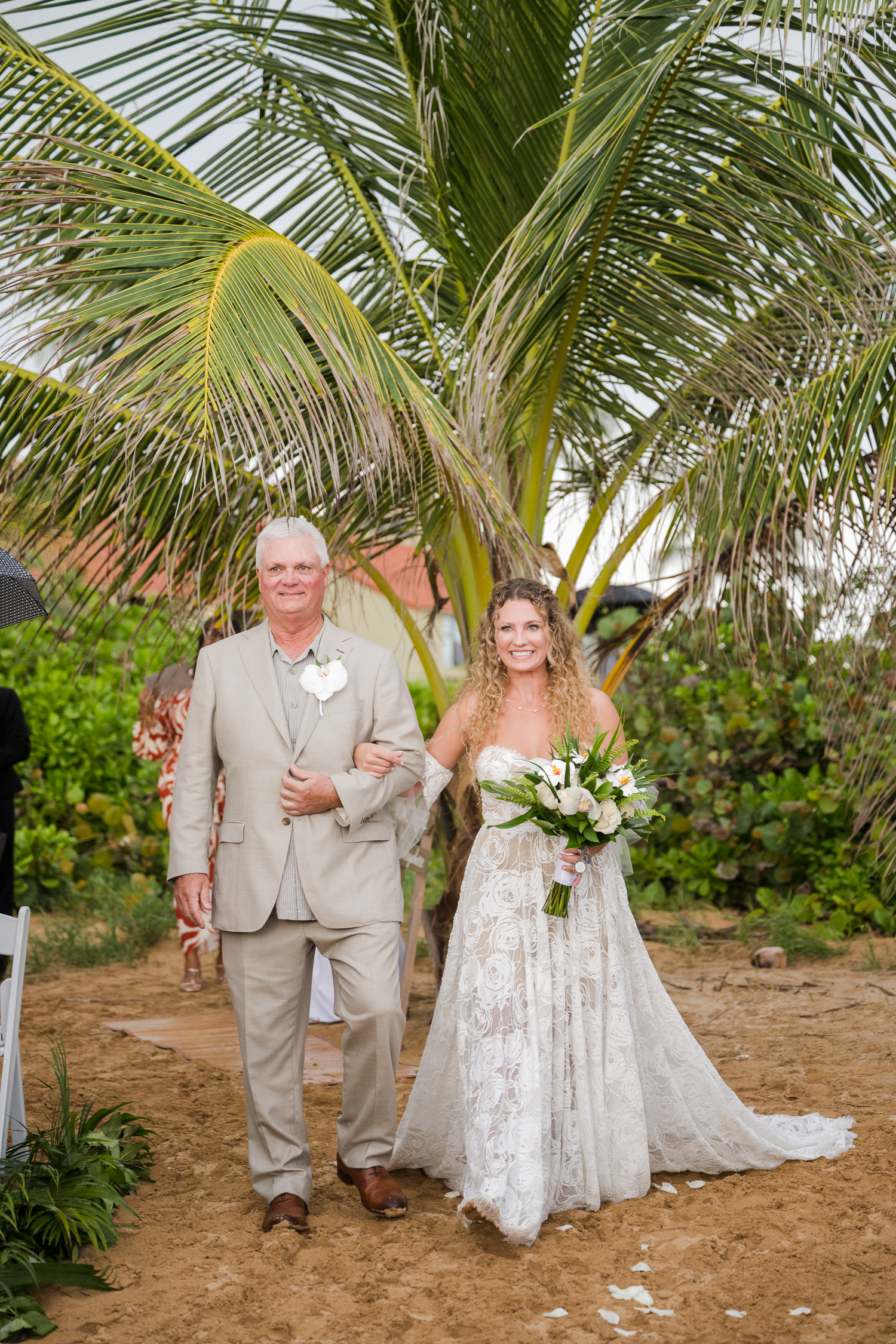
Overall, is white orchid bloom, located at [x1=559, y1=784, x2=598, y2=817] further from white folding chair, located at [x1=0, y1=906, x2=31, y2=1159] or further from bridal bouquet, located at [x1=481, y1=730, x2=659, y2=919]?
white folding chair, located at [x1=0, y1=906, x2=31, y2=1159]

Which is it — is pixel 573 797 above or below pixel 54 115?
below

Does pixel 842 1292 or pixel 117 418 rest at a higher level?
pixel 117 418

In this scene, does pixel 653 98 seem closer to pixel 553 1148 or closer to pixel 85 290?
pixel 85 290

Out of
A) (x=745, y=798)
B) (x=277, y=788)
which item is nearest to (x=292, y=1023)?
(x=277, y=788)

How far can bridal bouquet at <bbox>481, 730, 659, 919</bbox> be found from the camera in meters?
3.59

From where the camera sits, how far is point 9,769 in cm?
665

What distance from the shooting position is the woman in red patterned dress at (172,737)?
6312 mm

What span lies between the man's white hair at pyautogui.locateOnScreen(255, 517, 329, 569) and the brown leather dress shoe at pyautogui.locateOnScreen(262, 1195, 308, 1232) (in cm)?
191

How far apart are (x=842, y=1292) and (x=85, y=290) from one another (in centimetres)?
398

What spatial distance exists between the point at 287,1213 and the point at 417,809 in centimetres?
130

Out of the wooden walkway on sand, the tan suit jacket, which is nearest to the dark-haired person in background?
the wooden walkway on sand

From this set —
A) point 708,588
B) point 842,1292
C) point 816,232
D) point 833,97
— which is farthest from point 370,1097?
point 833,97

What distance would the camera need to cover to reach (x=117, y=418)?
13.2 ft

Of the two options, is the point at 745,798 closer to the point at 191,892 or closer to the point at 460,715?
the point at 460,715
